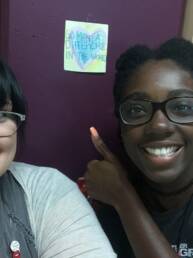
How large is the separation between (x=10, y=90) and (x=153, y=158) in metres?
0.44

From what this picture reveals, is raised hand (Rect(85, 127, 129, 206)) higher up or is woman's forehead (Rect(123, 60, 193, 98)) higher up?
woman's forehead (Rect(123, 60, 193, 98))

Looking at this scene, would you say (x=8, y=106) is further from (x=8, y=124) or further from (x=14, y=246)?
(x=14, y=246)

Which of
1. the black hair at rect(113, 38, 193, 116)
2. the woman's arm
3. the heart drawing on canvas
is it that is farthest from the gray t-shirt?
the heart drawing on canvas

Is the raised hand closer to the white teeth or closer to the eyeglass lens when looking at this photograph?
the white teeth

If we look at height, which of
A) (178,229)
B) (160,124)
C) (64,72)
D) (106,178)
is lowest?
(178,229)

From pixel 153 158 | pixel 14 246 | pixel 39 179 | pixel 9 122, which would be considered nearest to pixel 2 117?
pixel 9 122

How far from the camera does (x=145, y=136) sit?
47.5 inches

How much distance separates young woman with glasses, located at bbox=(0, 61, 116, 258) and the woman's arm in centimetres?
15

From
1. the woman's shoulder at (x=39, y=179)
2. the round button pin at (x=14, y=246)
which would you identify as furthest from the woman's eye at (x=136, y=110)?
the round button pin at (x=14, y=246)

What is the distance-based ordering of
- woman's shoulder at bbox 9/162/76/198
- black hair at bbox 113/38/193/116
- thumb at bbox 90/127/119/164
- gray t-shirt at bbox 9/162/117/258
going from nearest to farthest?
gray t-shirt at bbox 9/162/117/258 → woman's shoulder at bbox 9/162/76/198 → black hair at bbox 113/38/193/116 → thumb at bbox 90/127/119/164

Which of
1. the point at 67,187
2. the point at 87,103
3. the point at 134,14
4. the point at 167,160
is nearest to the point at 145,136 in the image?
the point at 167,160

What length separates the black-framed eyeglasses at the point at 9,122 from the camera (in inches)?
43.0

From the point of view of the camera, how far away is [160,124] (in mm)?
1166

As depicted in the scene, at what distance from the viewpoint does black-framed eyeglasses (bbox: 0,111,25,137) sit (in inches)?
43.0
